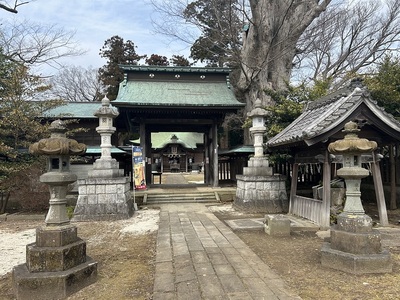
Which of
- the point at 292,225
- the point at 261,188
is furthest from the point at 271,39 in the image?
the point at 292,225

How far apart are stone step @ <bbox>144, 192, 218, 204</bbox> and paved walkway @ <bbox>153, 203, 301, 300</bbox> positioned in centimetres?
525

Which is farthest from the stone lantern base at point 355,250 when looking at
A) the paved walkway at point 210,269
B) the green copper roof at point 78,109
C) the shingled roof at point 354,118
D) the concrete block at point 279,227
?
the green copper roof at point 78,109

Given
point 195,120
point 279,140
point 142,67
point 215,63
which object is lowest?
point 279,140

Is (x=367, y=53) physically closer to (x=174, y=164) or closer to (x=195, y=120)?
(x=195, y=120)

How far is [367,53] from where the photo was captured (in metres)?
20.4

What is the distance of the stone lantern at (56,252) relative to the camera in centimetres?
353

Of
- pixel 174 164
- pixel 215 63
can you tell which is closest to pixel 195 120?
pixel 215 63

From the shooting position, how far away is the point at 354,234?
426 cm

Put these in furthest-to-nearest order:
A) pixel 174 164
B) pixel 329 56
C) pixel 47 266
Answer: pixel 174 164 < pixel 329 56 < pixel 47 266

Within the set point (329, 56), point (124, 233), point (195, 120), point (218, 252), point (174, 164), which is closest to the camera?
point (218, 252)

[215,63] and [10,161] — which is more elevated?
[215,63]

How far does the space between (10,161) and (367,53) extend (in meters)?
23.6

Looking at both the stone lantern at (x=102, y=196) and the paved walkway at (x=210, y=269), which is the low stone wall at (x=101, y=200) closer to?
the stone lantern at (x=102, y=196)

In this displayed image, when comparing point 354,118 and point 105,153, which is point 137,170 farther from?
point 354,118
